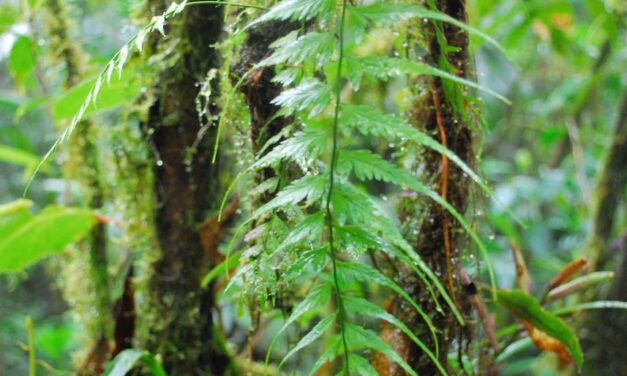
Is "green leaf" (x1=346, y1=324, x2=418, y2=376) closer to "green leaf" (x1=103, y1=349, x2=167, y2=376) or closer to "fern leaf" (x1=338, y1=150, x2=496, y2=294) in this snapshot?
"fern leaf" (x1=338, y1=150, x2=496, y2=294)

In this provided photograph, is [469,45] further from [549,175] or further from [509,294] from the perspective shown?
[549,175]

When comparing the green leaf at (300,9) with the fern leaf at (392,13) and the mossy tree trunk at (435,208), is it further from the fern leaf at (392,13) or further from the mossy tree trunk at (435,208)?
the mossy tree trunk at (435,208)

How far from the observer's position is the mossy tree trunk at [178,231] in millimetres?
878

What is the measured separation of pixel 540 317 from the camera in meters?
0.76

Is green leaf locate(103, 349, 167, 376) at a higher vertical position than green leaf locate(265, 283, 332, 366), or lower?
lower

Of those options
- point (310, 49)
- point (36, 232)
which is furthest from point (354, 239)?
point (36, 232)

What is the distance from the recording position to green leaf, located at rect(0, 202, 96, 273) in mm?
992

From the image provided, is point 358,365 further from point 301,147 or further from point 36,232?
point 36,232

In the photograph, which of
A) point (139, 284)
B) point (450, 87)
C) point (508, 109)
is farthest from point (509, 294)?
point (508, 109)

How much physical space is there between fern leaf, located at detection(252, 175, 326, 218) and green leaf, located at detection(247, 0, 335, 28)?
0.13 meters

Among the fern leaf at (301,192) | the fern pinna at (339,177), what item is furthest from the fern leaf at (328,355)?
the fern leaf at (301,192)

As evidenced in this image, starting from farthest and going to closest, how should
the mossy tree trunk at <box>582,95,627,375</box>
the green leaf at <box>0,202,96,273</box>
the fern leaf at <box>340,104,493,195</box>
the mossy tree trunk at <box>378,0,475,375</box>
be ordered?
the mossy tree trunk at <box>582,95,627,375</box> → the green leaf at <box>0,202,96,273</box> → the mossy tree trunk at <box>378,0,475,375</box> → the fern leaf at <box>340,104,493,195</box>

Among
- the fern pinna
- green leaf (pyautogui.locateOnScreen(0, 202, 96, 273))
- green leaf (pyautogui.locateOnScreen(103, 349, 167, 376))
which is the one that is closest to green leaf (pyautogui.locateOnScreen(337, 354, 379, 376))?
the fern pinna

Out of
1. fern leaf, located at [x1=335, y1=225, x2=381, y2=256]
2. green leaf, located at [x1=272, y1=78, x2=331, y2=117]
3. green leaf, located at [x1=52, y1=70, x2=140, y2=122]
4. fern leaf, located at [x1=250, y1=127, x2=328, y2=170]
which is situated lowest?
fern leaf, located at [x1=335, y1=225, x2=381, y2=256]
